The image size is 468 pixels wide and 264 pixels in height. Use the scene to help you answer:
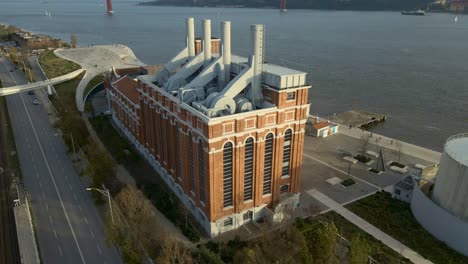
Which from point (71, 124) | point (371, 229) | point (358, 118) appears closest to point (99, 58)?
point (71, 124)

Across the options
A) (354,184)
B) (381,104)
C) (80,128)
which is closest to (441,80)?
(381,104)

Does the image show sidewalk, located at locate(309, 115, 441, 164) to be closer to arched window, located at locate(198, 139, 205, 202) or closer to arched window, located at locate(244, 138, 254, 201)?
arched window, located at locate(244, 138, 254, 201)

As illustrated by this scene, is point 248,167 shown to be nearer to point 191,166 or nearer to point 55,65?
point 191,166

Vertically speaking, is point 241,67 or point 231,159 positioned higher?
point 241,67

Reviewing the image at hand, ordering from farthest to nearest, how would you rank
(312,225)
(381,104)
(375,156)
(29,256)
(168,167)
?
(381,104)
(375,156)
(168,167)
(312,225)
(29,256)

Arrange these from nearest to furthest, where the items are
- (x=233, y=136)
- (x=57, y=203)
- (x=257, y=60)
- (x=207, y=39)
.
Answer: (x=233, y=136) < (x=257, y=60) < (x=207, y=39) < (x=57, y=203)

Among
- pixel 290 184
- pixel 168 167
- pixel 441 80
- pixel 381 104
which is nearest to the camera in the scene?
pixel 290 184

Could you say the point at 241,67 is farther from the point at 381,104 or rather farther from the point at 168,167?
the point at 381,104
